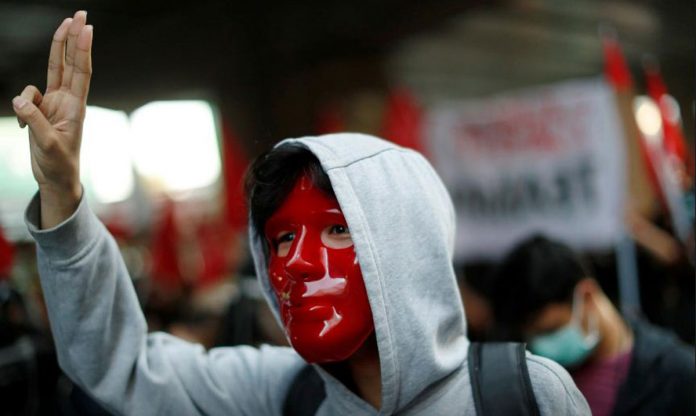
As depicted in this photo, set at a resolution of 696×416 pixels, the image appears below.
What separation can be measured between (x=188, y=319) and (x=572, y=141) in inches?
73.0

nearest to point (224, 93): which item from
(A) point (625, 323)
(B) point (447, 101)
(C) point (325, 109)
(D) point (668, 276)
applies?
(C) point (325, 109)

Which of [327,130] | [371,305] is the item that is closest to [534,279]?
[371,305]

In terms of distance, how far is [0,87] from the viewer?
66.8 inches

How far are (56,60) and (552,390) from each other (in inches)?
35.7

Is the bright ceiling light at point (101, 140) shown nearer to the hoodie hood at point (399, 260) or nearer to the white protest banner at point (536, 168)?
the hoodie hood at point (399, 260)

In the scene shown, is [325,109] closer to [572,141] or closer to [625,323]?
[572,141]

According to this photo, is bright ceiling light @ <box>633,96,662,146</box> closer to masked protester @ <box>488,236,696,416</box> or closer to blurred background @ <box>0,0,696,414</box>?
blurred background @ <box>0,0,696,414</box>

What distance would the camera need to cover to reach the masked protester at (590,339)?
201cm

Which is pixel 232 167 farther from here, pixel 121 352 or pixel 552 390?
pixel 552 390

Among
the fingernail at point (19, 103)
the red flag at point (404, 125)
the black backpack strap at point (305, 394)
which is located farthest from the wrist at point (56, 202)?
the red flag at point (404, 125)

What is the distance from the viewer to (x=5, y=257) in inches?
75.9

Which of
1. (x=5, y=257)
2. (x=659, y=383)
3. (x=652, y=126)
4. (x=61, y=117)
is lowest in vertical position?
(x=659, y=383)

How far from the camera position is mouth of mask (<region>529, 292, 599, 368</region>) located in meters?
2.08

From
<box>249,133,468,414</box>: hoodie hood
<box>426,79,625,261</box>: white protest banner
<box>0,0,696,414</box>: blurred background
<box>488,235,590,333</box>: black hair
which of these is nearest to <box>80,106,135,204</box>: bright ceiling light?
<box>0,0,696,414</box>: blurred background
